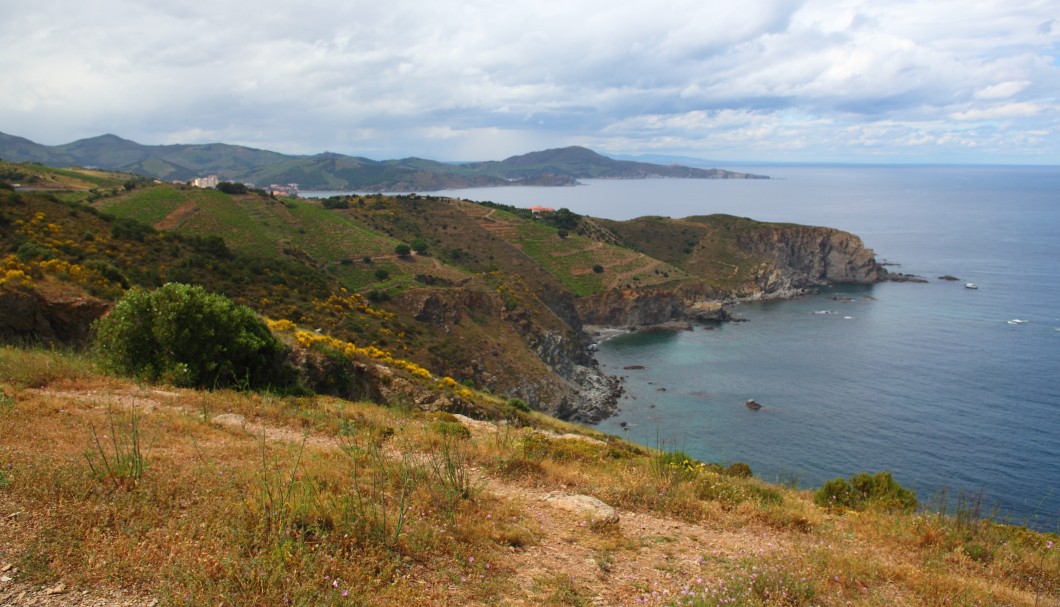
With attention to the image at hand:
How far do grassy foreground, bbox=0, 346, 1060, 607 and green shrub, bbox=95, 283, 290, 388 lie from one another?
374cm

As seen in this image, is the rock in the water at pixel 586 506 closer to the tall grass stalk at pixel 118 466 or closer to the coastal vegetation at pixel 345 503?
the coastal vegetation at pixel 345 503

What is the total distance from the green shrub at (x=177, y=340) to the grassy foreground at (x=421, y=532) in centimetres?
374

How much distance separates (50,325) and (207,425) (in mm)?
12711

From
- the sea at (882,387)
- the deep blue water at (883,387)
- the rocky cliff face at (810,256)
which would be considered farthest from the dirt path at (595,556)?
the rocky cliff face at (810,256)

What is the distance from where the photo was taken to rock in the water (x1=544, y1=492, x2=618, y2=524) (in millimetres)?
7016

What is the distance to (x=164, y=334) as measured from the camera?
13.5 m

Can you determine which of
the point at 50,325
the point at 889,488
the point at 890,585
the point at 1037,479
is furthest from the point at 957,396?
the point at 50,325

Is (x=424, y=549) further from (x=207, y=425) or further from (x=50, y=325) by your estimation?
(x=50, y=325)

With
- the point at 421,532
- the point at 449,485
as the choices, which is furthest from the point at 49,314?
the point at 421,532

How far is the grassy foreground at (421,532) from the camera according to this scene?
4801 mm

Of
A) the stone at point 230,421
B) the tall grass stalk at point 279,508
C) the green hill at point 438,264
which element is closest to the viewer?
the tall grass stalk at point 279,508

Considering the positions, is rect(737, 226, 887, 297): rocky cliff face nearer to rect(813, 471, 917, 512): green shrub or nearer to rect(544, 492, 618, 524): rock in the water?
rect(813, 471, 917, 512): green shrub

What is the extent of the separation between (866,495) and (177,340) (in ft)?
51.8

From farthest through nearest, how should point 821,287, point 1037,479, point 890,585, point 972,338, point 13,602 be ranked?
point 821,287
point 972,338
point 1037,479
point 890,585
point 13,602
